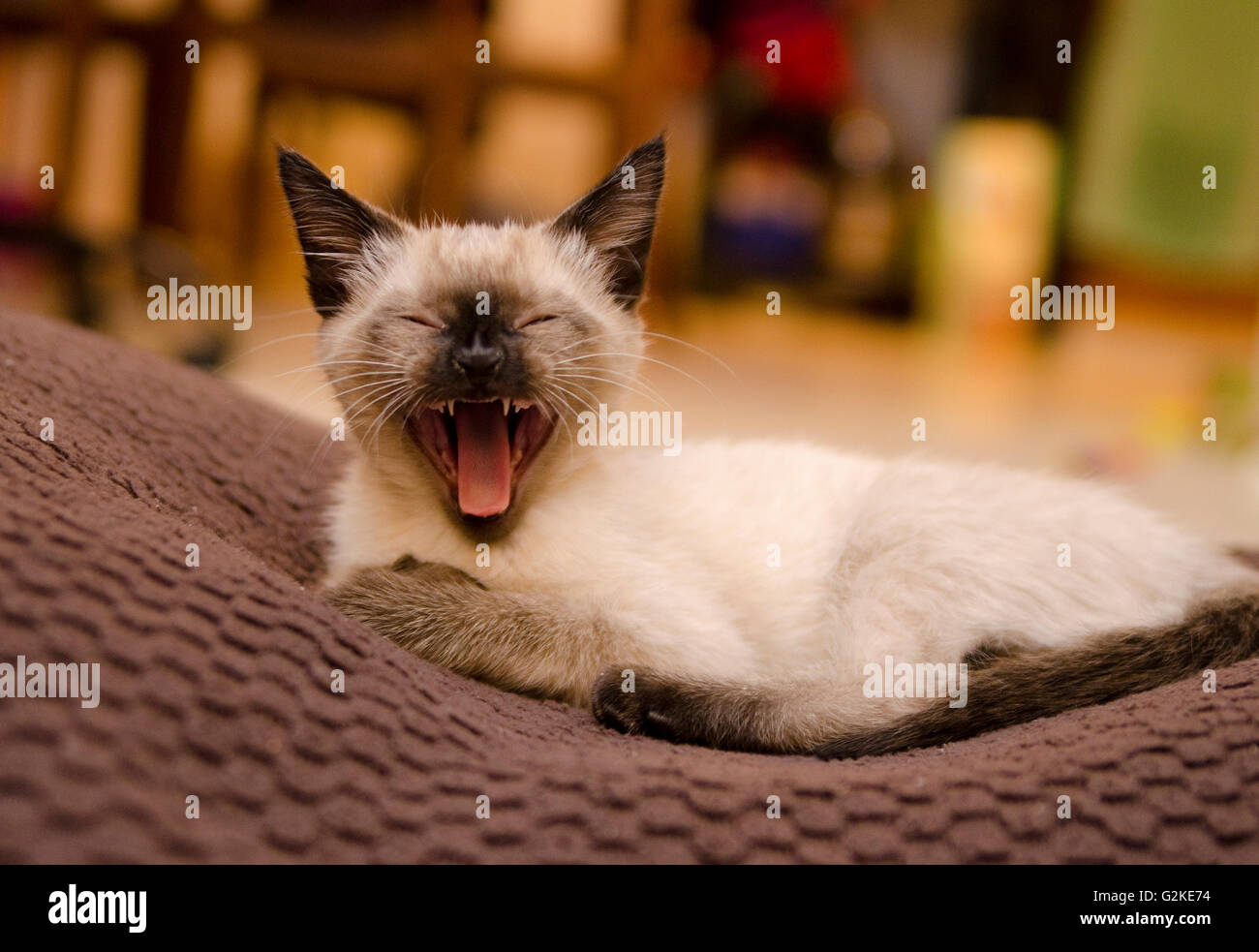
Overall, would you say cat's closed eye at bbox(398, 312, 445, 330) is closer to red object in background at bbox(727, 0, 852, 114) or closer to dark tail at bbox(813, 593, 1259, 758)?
dark tail at bbox(813, 593, 1259, 758)

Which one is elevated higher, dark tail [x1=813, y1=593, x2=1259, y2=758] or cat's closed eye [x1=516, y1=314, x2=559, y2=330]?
cat's closed eye [x1=516, y1=314, x2=559, y2=330]

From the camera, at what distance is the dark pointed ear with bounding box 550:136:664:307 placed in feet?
4.78

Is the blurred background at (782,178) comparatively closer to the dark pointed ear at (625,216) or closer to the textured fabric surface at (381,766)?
the dark pointed ear at (625,216)

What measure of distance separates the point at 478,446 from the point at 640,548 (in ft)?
0.84

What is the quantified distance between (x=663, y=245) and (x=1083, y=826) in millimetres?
3966

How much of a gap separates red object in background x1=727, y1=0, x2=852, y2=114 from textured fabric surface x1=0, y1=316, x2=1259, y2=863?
485 cm

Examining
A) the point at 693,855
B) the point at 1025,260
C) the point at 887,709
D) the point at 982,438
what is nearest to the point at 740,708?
the point at 887,709

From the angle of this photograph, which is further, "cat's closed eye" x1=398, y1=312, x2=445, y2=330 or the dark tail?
"cat's closed eye" x1=398, y1=312, x2=445, y2=330

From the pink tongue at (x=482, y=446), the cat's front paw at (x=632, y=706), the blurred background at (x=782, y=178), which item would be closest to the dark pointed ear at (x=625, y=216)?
the pink tongue at (x=482, y=446)

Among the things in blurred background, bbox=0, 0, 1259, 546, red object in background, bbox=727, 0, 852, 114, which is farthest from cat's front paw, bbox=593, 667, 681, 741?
red object in background, bbox=727, 0, 852, 114

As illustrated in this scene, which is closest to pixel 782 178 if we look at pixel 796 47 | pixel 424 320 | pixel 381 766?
pixel 796 47

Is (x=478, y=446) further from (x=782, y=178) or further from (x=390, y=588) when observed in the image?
(x=782, y=178)

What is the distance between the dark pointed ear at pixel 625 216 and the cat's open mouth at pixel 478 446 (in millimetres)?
270

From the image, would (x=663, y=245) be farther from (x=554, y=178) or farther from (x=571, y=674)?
(x=571, y=674)
